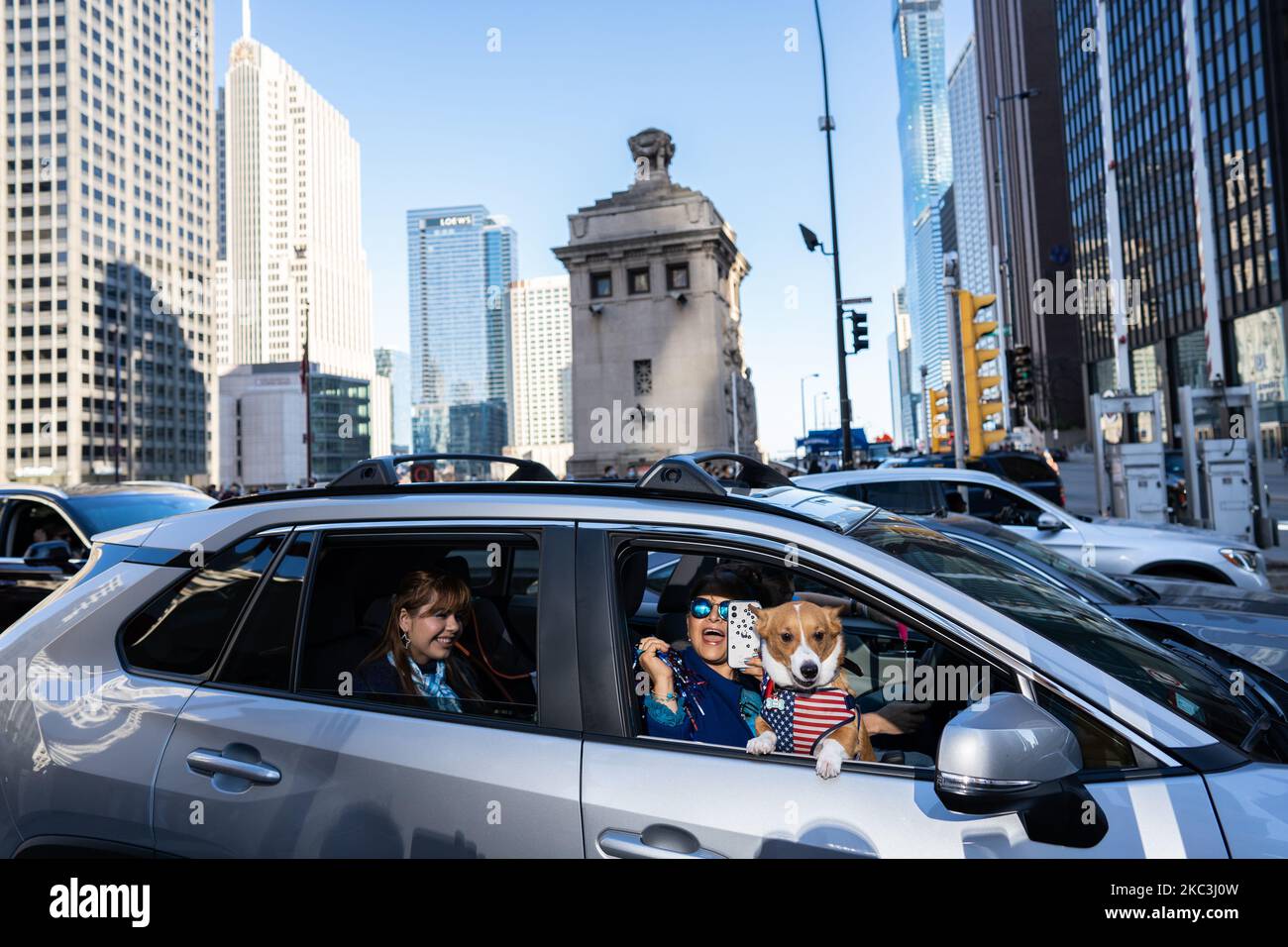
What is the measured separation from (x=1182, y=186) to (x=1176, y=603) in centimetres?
8345

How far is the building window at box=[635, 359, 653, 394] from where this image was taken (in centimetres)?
3706

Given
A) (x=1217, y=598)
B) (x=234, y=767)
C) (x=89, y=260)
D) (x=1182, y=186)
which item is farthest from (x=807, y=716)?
(x=89, y=260)

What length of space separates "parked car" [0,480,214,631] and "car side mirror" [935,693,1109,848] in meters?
6.18

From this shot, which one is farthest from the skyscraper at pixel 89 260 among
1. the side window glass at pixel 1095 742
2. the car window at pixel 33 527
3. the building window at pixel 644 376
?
the side window glass at pixel 1095 742

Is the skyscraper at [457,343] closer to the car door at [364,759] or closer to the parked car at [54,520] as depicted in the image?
the parked car at [54,520]

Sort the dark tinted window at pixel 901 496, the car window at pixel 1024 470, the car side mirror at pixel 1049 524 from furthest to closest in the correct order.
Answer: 1. the car window at pixel 1024 470
2. the dark tinted window at pixel 901 496
3. the car side mirror at pixel 1049 524

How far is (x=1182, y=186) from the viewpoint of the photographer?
72.8m

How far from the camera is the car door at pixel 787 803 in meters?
1.78

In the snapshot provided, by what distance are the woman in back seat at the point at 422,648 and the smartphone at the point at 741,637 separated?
0.73m

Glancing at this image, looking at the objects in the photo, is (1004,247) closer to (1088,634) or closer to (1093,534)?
(1093,534)

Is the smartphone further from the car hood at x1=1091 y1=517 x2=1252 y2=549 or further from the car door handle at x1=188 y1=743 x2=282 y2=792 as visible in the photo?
the car hood at x1=1091 y1=517 x2=1252 y2=549

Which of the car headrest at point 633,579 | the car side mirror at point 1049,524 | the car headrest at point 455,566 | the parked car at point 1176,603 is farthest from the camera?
the car side mirror at point 1049,524

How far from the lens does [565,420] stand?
140 metres

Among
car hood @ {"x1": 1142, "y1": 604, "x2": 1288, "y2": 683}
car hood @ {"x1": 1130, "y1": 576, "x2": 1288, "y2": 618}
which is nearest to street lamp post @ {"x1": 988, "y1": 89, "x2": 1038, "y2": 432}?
car hood @ {"x1": 1130, "y1": 576, "x2": 1288, "y2": 618}
